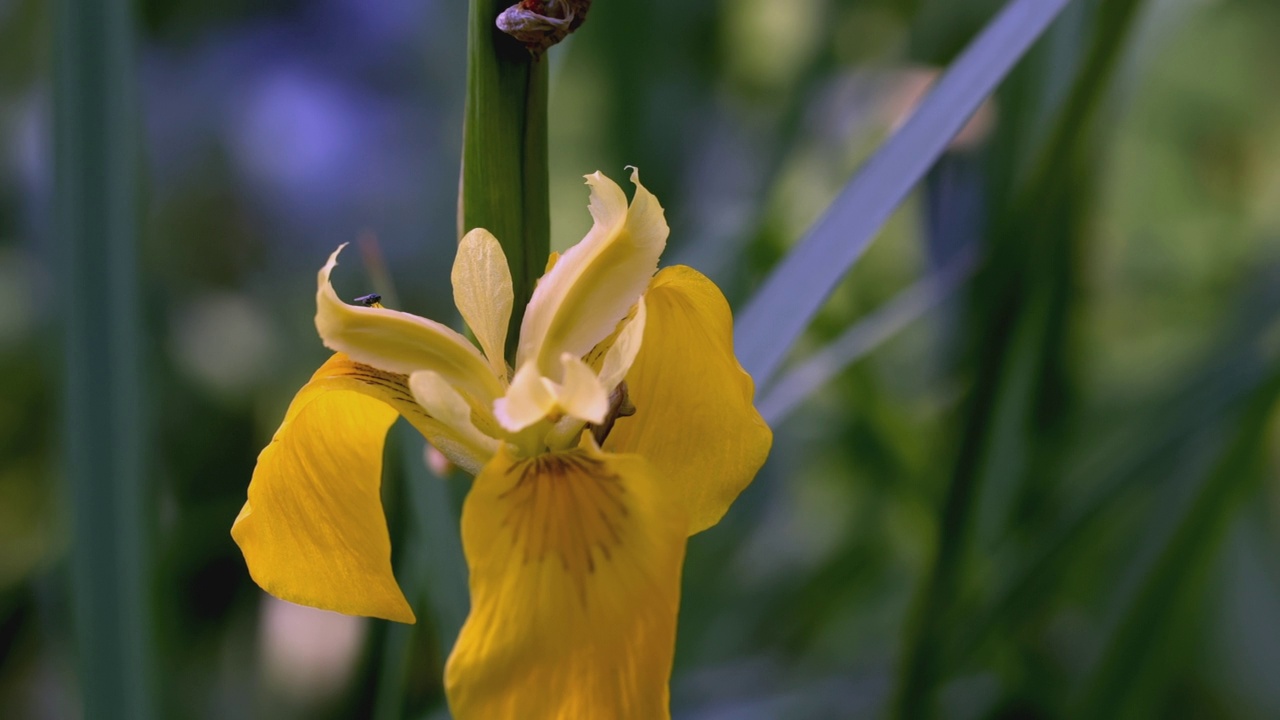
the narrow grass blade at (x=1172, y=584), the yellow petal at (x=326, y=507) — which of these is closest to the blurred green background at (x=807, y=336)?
the narrow grass blade at (x=1172, y=584)

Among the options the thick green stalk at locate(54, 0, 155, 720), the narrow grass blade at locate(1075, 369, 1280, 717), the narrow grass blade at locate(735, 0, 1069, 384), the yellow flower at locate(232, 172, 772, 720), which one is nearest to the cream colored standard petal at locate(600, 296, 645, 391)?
the yellow flower at locate(232, 172, 772, 720)

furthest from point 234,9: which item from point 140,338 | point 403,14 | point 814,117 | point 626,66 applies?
point 140,338

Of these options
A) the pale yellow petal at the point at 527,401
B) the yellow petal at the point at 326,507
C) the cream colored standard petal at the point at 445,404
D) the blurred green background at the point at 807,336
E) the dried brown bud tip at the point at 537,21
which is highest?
the dried brown bud tip at the point at 537,21

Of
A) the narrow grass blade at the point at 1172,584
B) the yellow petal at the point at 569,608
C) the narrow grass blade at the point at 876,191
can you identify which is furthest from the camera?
the narrow grass blade at the point at 1172,584

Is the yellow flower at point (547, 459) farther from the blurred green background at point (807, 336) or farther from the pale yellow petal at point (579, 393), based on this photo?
the blurred green background at point (807, 336)

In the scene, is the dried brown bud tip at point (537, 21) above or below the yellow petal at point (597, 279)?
above

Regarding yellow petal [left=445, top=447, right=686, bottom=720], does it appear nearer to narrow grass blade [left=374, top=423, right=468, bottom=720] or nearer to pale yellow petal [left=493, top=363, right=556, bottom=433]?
pale yellow petal [left=493, top=363, right=556, bottom=433]

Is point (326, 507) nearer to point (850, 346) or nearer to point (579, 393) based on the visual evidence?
point (579, 393)
